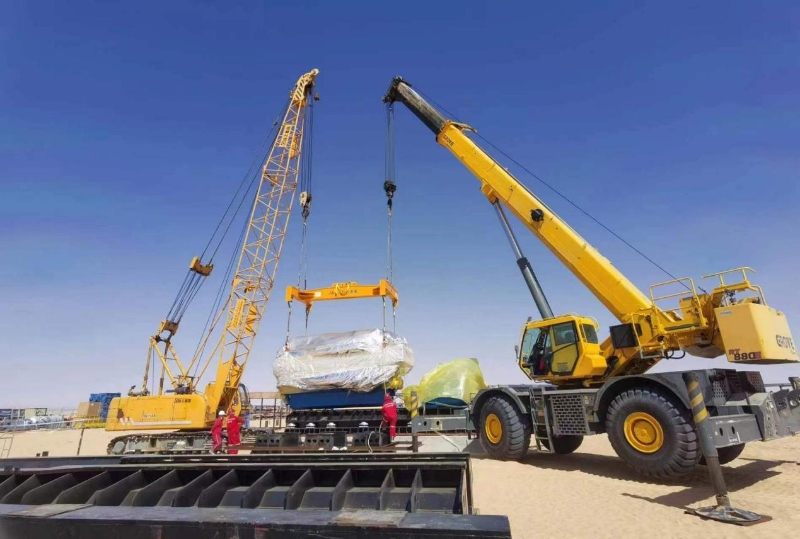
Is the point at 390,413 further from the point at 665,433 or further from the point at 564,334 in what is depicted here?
the point at 665,433

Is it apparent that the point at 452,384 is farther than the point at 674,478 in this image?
Yes

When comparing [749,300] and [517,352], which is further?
[517,352]

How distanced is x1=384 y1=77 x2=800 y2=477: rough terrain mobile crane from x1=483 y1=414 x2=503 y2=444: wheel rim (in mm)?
28

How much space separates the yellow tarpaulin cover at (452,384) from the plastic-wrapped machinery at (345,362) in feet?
8.75

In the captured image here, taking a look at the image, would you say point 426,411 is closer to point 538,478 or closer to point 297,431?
point 297,431

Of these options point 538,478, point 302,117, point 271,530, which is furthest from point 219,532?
point 302,117

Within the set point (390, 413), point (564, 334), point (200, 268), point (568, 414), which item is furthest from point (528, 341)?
point (200, 268)

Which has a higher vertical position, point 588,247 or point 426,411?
point 588,247

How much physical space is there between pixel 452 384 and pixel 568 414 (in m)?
6.48

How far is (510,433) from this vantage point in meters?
11.7

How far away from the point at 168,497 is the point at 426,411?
13.8 metres

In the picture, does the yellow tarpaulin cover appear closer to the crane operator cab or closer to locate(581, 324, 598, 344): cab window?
the crane operator cab

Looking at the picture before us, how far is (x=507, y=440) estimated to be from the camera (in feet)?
38.4

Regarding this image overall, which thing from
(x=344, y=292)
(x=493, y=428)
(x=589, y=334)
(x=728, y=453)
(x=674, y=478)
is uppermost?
(x=344, y=292)
